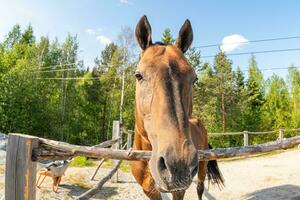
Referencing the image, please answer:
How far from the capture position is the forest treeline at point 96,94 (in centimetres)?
2623

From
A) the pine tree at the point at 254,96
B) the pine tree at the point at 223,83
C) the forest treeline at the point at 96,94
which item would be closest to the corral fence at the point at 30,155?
the forest treeline at the point at 96,94

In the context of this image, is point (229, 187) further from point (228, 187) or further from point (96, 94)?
point (96, 94)

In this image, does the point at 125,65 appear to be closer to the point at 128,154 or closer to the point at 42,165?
the point at 42,165

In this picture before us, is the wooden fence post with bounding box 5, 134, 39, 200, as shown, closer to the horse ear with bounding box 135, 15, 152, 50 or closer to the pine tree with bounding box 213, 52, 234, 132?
the horse ear with bounding box 135, 15, 152, 50

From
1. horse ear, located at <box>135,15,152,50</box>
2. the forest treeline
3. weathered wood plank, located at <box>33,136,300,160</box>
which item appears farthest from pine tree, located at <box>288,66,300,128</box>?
weathered wood plank, located at <box>33,136,300,160</box>

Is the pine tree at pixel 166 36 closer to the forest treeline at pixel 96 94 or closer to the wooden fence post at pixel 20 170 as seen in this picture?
the forest treeline at pixel 96 94

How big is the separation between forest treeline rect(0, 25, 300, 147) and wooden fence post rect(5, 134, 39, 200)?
2309cm

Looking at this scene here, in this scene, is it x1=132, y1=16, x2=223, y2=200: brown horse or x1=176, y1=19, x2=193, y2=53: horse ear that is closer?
x1=132, y1=16, x2=223, y2=200: brown horse

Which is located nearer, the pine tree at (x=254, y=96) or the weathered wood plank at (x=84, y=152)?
the weathered wood plank at (x=84, y=152)

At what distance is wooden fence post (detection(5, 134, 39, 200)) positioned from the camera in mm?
1819

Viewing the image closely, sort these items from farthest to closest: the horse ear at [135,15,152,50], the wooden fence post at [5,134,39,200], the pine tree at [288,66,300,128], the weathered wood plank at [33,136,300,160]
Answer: the pine tree at [288,66,300,128] → the horse ear at [135,15,152,50] → the weathered wood plank at [33,136,300,160] → the wooden fence post at [5,134,39,200]

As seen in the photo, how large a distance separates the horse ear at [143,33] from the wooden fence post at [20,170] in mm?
1266

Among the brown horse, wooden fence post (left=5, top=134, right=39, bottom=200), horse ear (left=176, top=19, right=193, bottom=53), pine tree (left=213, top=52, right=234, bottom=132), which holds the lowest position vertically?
wooden fence post (left=5, top=134, right=39, bottom=200)

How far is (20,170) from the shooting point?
1.83m
